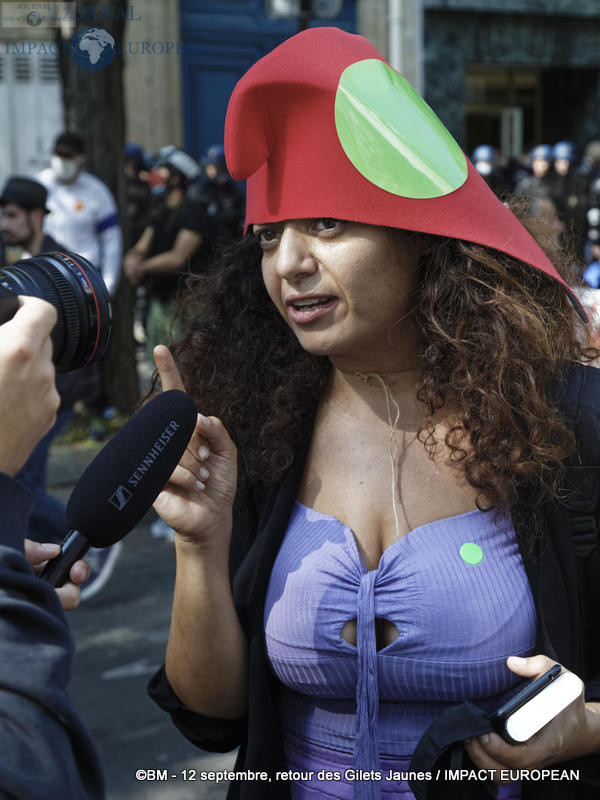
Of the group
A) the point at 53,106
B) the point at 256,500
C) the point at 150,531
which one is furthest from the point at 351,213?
the point at 53,106

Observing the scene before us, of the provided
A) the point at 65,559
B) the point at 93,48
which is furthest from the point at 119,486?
the point at 93,48

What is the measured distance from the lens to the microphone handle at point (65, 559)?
→ 4.52 feet

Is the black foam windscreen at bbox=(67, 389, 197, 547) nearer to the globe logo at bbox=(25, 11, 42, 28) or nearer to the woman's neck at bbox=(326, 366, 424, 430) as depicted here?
the woman's neck at bbox=(326, 366, 424, 430)

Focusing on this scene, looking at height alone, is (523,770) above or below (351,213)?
below

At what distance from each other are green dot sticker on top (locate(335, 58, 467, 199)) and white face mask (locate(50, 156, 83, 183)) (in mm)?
6083


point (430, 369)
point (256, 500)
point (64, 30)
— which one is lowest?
point (256, 500)

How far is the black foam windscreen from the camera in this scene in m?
1.40

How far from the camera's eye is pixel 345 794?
1.73 m

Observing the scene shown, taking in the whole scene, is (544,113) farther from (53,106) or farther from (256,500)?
(256,500)

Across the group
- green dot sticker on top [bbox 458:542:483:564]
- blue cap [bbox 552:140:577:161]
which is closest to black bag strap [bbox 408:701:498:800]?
green dot sticker on top [bbox 458:542:483:564]

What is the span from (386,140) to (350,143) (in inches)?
2.6

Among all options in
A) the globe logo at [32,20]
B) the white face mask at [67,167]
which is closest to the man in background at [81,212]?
the white face mask at [67,167]

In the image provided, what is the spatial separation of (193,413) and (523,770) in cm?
84

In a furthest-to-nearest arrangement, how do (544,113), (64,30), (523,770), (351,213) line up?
1. (544,113)
2. (64,30)
3. (351,213)
4. (523,770)
